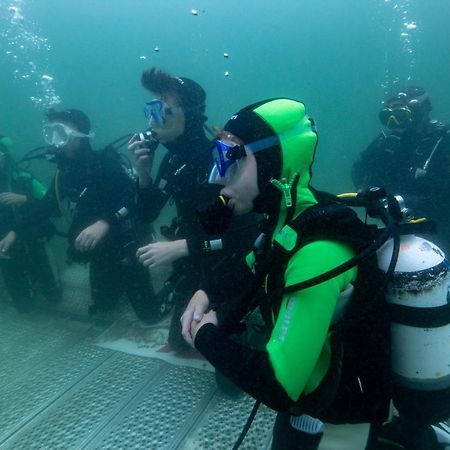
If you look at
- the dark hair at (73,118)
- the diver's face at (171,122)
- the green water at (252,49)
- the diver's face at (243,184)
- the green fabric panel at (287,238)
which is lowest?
the green fabric panel at (287,238)

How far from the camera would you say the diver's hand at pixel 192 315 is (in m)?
2.12

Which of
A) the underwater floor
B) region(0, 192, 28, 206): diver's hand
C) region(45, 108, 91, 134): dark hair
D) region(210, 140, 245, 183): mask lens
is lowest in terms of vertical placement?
the underwater floor

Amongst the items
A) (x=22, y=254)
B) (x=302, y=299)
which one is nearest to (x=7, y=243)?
(x=22, y=254)

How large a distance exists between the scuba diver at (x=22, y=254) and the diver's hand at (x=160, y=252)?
3745mm

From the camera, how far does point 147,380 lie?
4.21m

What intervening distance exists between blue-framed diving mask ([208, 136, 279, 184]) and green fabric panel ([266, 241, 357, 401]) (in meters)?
0.63

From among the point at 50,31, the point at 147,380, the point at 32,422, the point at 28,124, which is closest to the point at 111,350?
the point at 147,380

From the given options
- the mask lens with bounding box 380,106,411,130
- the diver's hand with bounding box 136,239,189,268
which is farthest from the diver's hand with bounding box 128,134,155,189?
the mask lens with bounding box 380,106,411,130

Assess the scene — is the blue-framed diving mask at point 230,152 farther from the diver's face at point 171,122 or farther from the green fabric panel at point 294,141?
the diver's face at point 171,122

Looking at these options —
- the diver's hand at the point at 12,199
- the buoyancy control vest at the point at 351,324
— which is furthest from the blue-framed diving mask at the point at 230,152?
the diver's hand at the point at 12,199

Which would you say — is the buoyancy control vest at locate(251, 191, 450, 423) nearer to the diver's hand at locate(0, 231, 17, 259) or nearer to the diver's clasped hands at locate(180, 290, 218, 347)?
the diver's clasped hands at locate(180, 290, 218, 347)

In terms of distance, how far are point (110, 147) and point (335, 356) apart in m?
5.25

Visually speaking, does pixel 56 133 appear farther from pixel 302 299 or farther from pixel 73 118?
pixel 302 299

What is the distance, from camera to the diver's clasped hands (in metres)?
2.05
